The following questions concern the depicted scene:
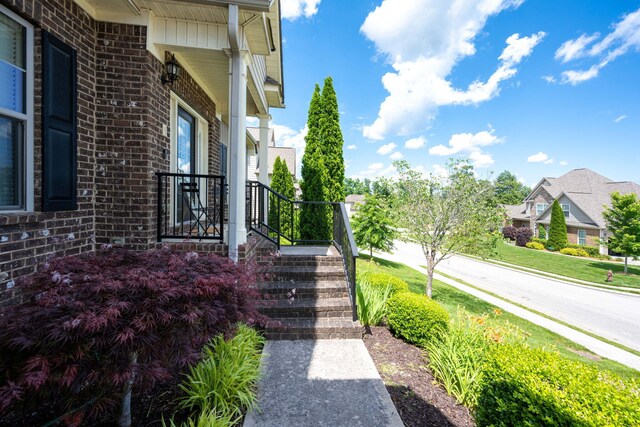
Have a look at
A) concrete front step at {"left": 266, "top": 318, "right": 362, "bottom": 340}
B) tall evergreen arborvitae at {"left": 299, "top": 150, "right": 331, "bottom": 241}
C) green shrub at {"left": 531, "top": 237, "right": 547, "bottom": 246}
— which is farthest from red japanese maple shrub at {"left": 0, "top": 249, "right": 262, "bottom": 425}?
green shrub at {"left": 531, "top": 237, "right": 547, "bottom": 246}

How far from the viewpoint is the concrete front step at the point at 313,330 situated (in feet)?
13.4

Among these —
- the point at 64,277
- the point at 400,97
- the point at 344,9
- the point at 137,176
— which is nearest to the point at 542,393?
the point at 64,277

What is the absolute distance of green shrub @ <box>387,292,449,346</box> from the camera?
168 inches

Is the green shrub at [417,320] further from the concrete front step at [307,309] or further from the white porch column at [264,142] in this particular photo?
the white porch column at [264,142]

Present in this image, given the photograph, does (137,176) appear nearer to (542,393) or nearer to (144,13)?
(144,13)

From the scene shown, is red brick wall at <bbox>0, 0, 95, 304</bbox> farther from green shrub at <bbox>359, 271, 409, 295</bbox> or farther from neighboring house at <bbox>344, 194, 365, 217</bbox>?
neighboring house at <bbox>344, 194, 365, 217</bbox>

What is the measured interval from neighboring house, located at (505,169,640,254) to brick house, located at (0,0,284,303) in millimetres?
29275

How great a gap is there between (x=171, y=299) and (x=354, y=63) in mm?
21017

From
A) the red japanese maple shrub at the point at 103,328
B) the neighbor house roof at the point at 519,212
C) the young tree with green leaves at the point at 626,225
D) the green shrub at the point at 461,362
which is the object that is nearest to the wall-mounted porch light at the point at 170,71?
the red japanese maple shrub at the point at 103,328

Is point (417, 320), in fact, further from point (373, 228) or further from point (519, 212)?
point (519, 212)

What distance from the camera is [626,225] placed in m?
17.9

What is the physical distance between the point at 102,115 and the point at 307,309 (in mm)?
3727

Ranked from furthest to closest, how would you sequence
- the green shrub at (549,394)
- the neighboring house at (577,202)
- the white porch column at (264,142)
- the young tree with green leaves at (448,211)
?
the neighboring house at (577,202) < the young tree with green leaves at (448,211) < the white porch column at (264,142) < the green shrub at (549,394)

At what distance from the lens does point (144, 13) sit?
370cm
